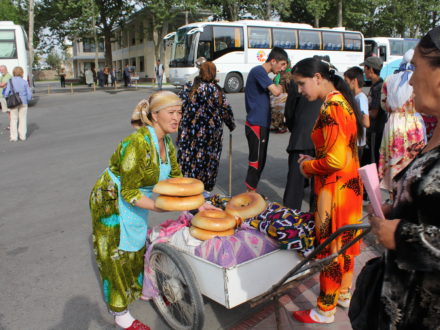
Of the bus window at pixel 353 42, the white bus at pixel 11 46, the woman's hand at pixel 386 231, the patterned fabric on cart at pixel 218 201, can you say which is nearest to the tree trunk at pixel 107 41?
the white bus at pixel 11 46

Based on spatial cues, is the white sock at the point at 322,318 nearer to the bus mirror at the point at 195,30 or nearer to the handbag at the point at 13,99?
the handbag at the point at 13,99

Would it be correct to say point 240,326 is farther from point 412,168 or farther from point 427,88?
point 427,88

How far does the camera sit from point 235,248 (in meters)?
2.72

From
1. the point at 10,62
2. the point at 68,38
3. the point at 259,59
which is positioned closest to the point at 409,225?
the point at 10,62

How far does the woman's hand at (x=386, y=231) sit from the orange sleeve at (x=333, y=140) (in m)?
1.19

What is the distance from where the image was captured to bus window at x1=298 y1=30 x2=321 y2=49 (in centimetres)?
2502

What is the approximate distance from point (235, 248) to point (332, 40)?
2632 cm

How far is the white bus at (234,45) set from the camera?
21.5m

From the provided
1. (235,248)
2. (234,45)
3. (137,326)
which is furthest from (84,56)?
(235,248)

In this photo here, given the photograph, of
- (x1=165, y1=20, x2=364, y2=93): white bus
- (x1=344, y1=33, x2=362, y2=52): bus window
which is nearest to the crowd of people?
(x1=165, y1=20, x2=364, y2=93): white bus

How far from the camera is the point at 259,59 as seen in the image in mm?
23344

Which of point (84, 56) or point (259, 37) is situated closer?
point (259, 37)

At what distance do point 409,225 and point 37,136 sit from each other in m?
12.0

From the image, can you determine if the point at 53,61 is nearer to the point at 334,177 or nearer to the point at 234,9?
the point at 234,9
